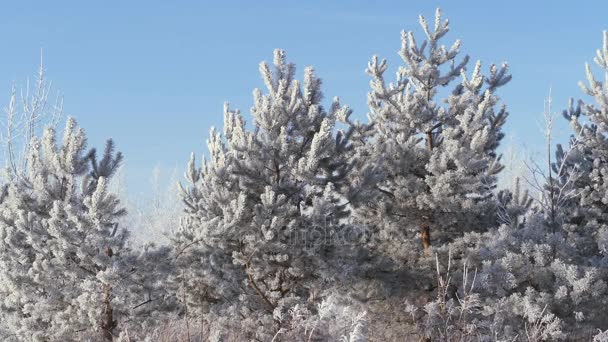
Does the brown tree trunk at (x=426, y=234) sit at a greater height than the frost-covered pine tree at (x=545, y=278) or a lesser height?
greater

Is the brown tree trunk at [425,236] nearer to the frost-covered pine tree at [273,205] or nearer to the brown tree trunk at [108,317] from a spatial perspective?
the frost-covered pine tree at [273,205]

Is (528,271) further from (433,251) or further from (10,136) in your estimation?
(10,136)

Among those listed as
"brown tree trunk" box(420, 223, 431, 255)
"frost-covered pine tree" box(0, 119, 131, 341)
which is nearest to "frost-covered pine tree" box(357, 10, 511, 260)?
"brown tree trunk" box(420, 223, 431, 255)

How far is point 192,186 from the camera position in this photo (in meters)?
13.7

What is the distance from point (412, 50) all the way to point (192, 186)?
689 centimetres

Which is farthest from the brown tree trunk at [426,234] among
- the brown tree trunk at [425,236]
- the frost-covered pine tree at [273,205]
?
the frost-covered pine tree at [273,205]

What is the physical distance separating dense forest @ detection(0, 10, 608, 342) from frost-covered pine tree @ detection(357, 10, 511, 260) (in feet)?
0.16

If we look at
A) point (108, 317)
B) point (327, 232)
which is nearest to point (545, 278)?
point (327, 232)

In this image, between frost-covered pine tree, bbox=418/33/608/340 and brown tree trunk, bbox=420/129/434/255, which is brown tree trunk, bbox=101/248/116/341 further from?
brown tree trunk, bbox=420/129/434/255

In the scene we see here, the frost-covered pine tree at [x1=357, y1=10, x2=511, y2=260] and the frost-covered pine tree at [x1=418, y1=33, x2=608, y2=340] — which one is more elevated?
the frost-covered pine tree at [x1=357, y1=10, x2=511, y2=260]

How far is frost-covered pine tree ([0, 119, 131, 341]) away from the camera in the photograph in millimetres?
9516

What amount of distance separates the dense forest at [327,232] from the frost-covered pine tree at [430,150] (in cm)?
5

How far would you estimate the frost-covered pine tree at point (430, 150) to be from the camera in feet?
48.4

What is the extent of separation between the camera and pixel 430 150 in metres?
15.9
